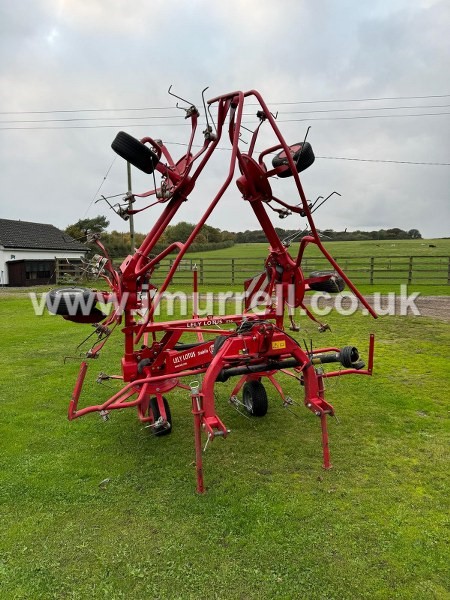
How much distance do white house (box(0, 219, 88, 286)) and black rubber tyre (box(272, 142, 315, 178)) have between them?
2252cm

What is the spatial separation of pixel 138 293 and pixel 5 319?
9.95 meters

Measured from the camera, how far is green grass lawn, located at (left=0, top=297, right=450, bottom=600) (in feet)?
8.82

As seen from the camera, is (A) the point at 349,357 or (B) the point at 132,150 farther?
(A) the point at 349,357

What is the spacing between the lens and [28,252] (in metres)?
28.6

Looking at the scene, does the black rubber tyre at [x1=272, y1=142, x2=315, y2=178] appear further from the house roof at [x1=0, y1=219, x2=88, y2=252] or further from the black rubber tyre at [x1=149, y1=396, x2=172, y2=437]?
the house roof at [x1=0, y1=219, x2=88, y2=252]

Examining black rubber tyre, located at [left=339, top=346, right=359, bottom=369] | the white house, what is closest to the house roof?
the white house

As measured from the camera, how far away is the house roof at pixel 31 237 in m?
28.0

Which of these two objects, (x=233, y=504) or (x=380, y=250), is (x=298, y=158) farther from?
(x=380, y=250)

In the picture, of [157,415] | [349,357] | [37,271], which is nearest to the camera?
[349,357]

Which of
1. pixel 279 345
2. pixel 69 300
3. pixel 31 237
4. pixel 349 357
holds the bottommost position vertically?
pixel 349 357

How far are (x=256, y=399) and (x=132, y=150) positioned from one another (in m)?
3.18

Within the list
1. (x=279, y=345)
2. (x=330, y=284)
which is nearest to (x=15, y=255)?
(x=330, y=284)

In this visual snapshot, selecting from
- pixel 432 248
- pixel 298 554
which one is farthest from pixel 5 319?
pixel 432 248

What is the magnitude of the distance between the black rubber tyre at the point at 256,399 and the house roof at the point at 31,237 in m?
24.5
